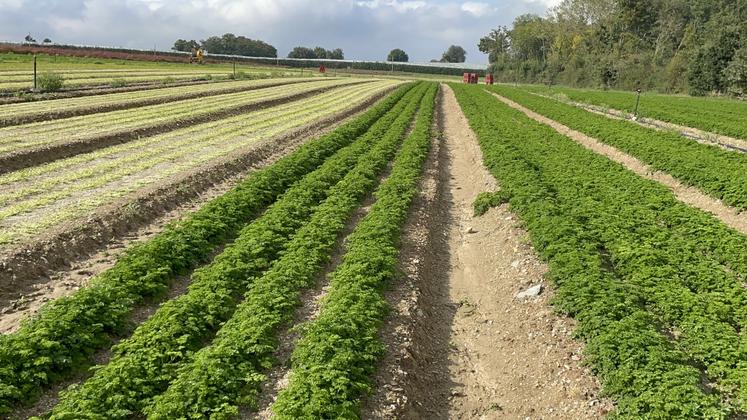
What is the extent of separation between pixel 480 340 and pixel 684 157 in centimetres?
1466

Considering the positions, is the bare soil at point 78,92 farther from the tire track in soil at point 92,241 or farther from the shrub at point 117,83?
the tire track in soil at point 92,241

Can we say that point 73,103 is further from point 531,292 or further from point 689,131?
point 689,131

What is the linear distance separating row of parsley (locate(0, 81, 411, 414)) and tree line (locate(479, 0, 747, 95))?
64.9 m

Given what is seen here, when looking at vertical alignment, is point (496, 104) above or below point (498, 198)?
above

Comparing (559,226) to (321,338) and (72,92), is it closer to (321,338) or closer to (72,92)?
(321,338)

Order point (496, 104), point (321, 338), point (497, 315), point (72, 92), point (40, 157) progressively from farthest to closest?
point (496, 104) < point (72, 92) < point (40, 157) < point (497, 315) < point (321, 338)

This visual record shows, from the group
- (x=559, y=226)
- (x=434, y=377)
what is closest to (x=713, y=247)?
(x=559, y=226)

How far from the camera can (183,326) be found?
24.5 ft

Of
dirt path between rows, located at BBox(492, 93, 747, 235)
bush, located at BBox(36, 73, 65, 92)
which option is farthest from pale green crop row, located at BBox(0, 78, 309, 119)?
dirt path between rows, located at BBox(492, 93, 747, 235)

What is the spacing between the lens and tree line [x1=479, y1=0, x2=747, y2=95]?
211ft

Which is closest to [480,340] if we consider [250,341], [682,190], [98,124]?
[250,341]

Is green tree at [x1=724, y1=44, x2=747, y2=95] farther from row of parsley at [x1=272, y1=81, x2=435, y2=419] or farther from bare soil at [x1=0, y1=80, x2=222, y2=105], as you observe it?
row of parsley at [x1=272, y1=81, x2=435, y2=419]

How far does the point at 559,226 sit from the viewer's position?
38.0ft

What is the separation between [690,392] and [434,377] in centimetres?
319
